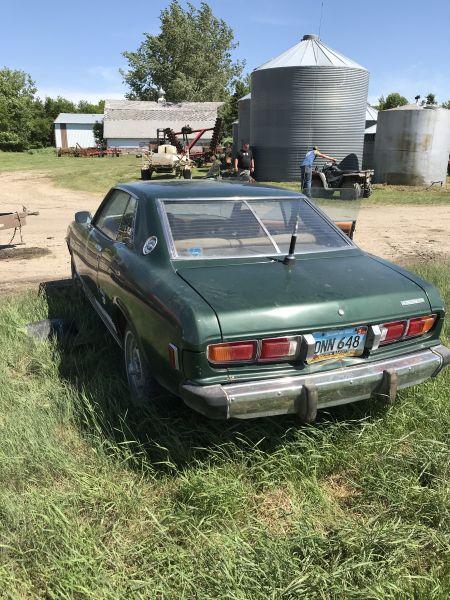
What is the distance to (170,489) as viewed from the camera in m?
2.63

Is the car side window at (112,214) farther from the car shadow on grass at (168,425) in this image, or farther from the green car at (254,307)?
the car shadow on grass at (168,425)

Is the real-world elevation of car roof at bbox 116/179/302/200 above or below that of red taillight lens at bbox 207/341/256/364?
above

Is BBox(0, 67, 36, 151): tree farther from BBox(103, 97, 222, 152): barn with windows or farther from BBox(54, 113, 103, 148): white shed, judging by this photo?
BBox(103, 97, 222, 152): barn with windows

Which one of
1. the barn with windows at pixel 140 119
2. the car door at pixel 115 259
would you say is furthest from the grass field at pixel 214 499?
the barn with windows at pixel 140 119

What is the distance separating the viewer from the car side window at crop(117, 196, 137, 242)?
3.64 m

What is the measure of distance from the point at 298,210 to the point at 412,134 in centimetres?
1901

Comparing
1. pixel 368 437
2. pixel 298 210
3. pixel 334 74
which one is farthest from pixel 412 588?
pixel 334 74

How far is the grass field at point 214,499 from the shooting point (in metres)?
2.06

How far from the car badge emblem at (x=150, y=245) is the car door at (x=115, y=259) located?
207mm

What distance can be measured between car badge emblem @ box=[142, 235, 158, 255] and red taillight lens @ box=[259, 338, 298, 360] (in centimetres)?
110

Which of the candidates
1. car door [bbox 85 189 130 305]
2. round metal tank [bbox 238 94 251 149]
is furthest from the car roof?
round metal tank [bbox 238 94 251 149]

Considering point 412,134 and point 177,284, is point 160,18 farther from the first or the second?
point 177,284

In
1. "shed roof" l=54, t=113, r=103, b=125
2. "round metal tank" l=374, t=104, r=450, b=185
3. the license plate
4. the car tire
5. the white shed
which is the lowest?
the car tire

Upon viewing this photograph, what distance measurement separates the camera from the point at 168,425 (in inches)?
119
